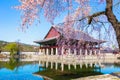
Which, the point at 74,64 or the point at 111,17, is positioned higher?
the point at 111,17

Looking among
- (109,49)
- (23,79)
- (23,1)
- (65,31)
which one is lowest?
(23,79)

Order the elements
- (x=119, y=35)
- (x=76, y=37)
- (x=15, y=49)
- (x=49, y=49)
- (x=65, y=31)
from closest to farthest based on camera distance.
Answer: (x=119, y=35), (x=65, y=31), (x=76, y=37), (x=49, y=49), (x=15, y=49)

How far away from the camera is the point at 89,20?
1037cm

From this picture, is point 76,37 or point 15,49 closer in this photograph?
point 76,37

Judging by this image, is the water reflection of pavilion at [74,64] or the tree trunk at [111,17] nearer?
the tree trunk at [111,17]

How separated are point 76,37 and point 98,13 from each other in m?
4.06

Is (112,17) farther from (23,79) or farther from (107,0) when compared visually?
(23,79)

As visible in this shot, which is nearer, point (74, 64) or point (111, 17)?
point (111, 17)

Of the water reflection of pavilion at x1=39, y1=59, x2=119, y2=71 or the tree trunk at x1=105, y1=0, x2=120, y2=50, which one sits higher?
the tree trunk at x1=105, y1=0, x2=120, y2=50

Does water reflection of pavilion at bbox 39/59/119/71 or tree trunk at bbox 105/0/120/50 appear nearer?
tree trunk at bbox 105/0/120/50

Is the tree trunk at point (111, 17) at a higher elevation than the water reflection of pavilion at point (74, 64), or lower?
higher

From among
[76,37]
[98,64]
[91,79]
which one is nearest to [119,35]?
→ [76,37]

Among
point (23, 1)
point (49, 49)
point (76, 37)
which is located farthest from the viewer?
point (49, 49)

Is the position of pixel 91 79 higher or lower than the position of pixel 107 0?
lower
